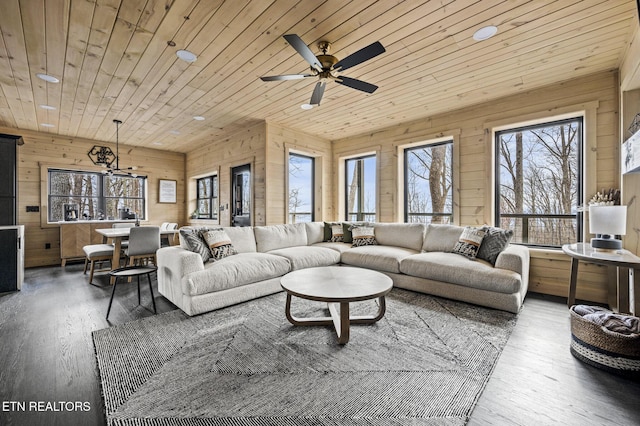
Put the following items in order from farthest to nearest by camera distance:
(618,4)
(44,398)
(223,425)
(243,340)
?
1. (243,340)
2. (618,4)
3. (44,398)
4. (223,425)

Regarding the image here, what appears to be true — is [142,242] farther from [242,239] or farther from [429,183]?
[429,183]

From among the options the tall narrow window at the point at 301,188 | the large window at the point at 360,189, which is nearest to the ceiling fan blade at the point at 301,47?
the tall narrow window at the point at 301,188

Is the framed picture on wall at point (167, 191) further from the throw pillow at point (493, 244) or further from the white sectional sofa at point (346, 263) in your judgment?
the throw pillow at point (493, 244)

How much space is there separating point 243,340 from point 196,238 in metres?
1.57

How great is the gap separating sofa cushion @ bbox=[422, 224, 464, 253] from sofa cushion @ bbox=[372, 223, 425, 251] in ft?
0.41

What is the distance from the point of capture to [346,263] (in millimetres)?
4258

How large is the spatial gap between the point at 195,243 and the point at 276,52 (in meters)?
2.28

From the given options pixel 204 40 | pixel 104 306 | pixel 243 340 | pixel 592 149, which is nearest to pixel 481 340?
pixel 243 340

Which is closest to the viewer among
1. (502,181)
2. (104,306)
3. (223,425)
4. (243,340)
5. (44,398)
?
(223,425)

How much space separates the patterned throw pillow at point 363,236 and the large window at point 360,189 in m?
0.93

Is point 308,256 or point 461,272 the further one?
point 308,256

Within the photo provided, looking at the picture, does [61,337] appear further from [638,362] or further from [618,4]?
[618,4]

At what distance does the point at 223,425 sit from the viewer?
4.59 ft

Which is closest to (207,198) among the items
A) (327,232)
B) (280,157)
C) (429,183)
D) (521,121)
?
(280,157)
